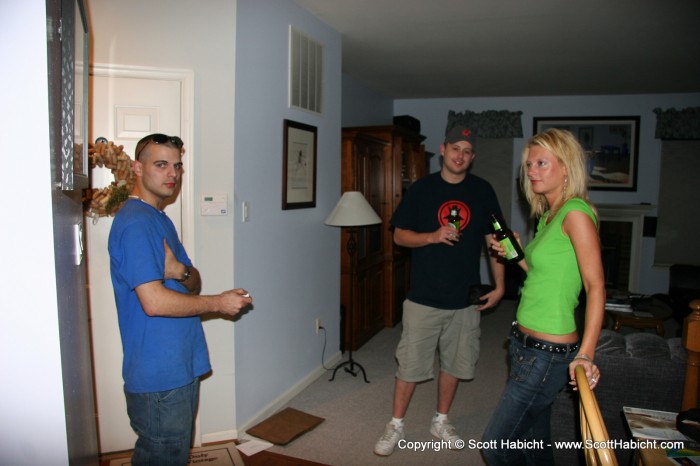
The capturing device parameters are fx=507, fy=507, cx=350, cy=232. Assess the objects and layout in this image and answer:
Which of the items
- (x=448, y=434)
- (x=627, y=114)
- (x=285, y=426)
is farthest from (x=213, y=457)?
(x=627, y=114)

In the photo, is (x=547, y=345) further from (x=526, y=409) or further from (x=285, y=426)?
(x=285, y=426)

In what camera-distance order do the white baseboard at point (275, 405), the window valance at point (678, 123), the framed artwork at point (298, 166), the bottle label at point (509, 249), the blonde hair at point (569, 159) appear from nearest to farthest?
the blonde hair at point (569, 159), the bottle label at point (509, 249), the white baseboard at point (275, 405), the framed artwork at point (298, 166), the window valance at point (678, 123)

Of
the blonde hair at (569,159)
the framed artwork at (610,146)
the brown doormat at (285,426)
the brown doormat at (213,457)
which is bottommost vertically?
the brown doormat at (285,426)

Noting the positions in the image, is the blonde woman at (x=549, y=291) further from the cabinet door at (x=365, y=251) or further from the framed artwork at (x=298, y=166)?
the cabinet door at (x=365, y=251)

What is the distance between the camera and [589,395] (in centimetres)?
115

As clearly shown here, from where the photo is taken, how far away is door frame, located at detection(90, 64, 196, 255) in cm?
251

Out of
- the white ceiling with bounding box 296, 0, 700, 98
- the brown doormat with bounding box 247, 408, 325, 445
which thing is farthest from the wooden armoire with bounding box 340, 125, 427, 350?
the brown doormat with bounding box 247, 408, 325, 445

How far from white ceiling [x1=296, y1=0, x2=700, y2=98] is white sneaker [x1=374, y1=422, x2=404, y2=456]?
2.62 meters

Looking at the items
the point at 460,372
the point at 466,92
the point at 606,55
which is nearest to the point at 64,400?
the point at 460,372

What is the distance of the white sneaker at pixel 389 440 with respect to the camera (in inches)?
104

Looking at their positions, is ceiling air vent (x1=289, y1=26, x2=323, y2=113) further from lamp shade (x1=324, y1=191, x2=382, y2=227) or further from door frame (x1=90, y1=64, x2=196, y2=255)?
door frame (x1=90, y1=64, x2=196, y2=255)

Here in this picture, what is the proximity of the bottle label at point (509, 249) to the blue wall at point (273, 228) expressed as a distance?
143 cm

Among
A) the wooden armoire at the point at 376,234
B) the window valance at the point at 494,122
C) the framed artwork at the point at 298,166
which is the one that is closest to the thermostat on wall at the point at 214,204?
the framed artwork at the point at 298,166

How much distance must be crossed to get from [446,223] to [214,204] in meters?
1.21
